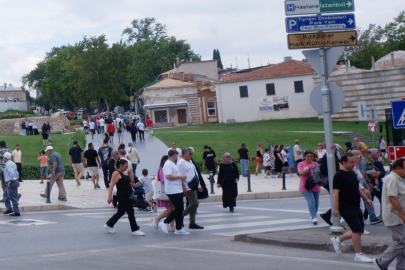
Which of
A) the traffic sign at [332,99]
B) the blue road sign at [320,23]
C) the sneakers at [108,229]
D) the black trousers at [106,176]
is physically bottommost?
the sneakers at [108,229]

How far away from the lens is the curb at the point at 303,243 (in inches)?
386

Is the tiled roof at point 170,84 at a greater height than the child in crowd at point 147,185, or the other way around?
the tiled roof at point 170,84

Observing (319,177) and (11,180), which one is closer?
(319,177)

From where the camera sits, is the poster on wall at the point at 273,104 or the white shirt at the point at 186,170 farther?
the poster on wall at the point at 273,104

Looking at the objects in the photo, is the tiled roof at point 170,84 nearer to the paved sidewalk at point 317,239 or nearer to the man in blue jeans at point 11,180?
the man in blue jeans at point 11,180

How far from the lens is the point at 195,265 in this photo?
30.0ft

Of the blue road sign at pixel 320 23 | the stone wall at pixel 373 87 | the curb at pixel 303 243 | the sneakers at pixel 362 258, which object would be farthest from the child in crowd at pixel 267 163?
the stone wall at pixel 373 87

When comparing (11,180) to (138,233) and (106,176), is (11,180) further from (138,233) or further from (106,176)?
(106,176)

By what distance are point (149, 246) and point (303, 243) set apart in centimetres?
279

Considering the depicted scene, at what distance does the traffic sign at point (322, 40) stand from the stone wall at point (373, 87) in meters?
52.7

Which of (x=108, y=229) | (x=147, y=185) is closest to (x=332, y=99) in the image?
(x=108, y=229)

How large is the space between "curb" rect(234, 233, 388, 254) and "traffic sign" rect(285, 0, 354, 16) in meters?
4.01

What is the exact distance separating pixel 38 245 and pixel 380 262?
653cm

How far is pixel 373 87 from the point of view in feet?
206
